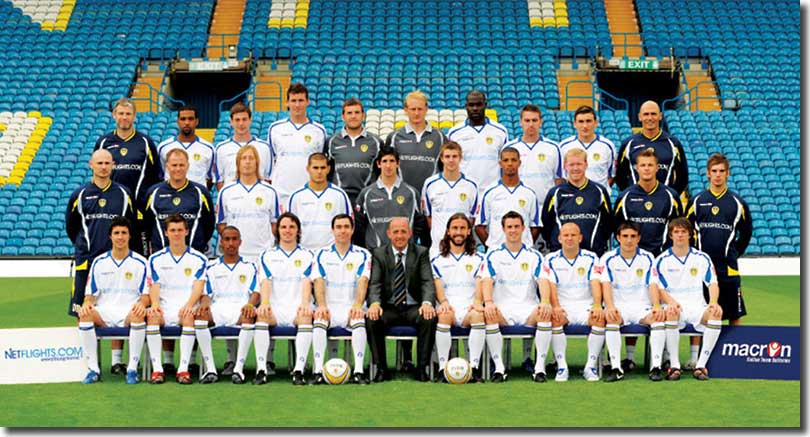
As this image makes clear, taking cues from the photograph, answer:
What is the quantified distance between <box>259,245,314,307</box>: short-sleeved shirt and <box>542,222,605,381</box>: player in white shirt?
1732mm

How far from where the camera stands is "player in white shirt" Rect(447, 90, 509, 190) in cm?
884

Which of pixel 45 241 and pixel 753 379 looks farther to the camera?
pixel 45 241

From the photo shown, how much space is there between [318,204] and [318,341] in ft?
3.75

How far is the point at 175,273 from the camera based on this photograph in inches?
316

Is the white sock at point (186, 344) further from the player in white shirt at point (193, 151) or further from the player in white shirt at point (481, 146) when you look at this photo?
the player in white shirt at point (481, 146)

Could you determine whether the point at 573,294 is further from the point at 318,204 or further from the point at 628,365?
the point at 318,204

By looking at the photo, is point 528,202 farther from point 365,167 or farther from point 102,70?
point 102,70

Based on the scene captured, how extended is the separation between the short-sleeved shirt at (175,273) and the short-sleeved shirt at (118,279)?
0.35 ft

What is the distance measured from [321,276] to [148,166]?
1.84 metres

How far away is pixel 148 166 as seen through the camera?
876 centimetres

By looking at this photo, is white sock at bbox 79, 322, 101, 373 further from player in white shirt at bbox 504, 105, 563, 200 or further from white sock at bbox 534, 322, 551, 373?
player in white shirt at bbox 504, 105, 563, 200

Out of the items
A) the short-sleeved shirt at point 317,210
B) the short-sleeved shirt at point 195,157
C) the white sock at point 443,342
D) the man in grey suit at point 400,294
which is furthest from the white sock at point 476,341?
the short-sleeved shirt at point 195,157

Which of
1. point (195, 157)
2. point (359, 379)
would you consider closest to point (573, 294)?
point (359, 379)

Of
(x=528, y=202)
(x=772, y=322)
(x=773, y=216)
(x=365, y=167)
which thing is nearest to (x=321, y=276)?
(x=365, y=167)
